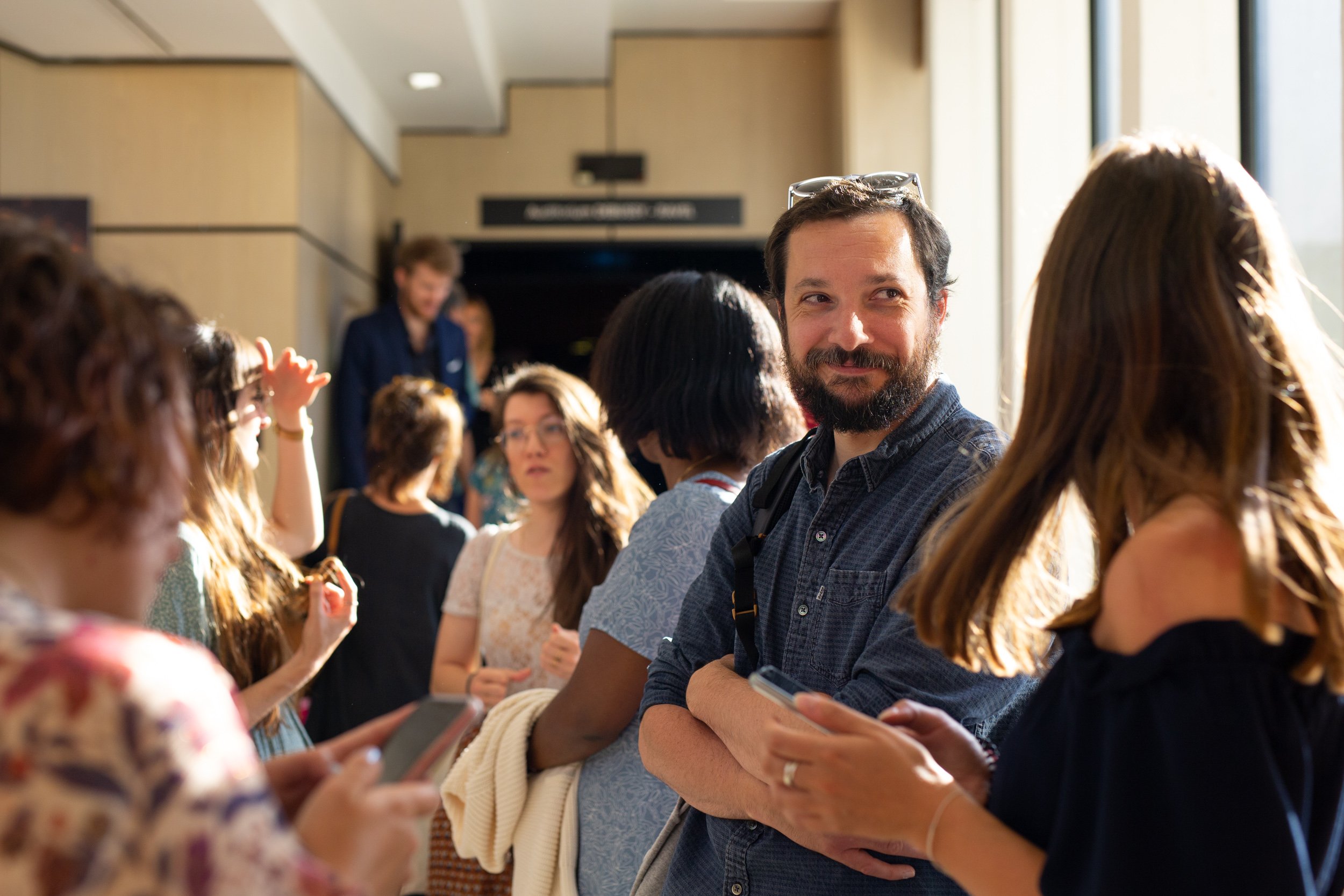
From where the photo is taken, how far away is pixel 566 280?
646cm

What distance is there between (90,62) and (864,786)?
16.4 ft

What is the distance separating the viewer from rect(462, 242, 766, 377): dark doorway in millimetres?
6367

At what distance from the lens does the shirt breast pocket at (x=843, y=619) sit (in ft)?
4.65

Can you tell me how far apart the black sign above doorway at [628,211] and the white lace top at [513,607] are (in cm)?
358

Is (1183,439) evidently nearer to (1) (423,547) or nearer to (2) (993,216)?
(1) (423,547)

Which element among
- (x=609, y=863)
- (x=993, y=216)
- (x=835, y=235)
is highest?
(x=993, y=216)

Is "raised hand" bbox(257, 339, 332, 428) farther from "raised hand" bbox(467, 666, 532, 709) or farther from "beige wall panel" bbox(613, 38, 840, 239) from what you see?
"beige wall panel" bbox(613, 38, 840, 239)

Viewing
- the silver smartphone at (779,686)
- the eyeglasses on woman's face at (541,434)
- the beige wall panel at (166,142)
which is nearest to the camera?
the silver smartphone at (779,686)

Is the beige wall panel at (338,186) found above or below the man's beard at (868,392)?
above

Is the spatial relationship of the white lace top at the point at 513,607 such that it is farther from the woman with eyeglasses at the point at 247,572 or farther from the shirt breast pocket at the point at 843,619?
the shirt breast pocket at the point at 843,619

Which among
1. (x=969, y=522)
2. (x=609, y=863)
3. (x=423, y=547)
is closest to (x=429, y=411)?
(x=423, y=547)

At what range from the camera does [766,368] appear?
202 centimetres

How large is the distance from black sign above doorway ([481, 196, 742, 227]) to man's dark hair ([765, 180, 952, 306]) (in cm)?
454

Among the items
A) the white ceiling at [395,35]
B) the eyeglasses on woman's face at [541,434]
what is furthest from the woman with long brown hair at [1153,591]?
the white ceiling at [395,35]
